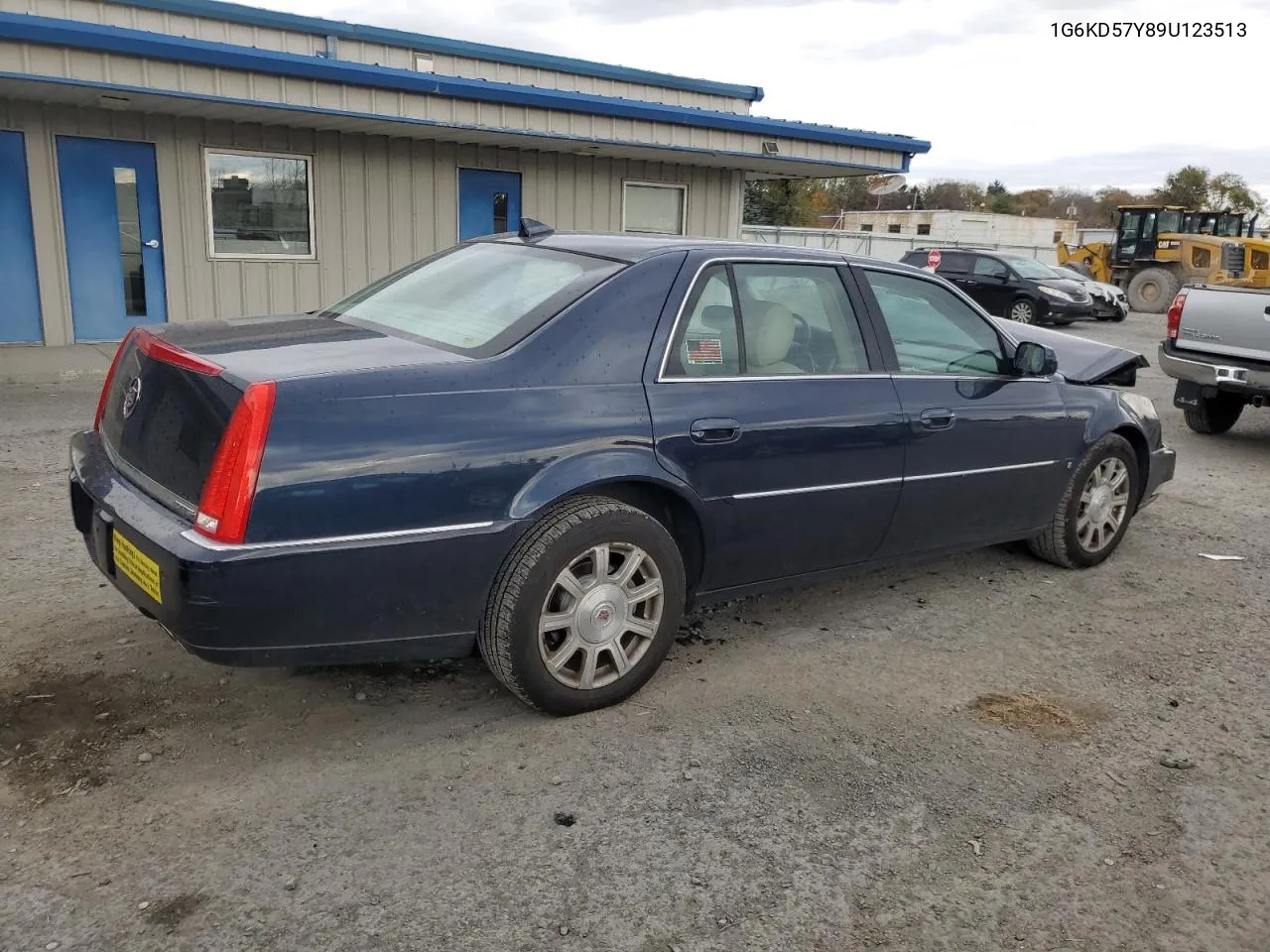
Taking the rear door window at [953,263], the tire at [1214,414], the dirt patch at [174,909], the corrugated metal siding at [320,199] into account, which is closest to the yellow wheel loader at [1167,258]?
the rear door window at [953,263]

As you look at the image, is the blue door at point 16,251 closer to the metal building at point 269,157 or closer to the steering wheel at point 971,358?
the metal building at point 269,157

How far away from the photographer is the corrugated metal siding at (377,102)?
28.5 ft

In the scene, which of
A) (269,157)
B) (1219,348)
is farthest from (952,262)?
(269,157)

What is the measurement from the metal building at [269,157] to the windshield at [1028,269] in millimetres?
7036

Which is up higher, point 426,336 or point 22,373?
point 426,336

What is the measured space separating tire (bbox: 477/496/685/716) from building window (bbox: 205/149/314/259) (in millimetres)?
9300

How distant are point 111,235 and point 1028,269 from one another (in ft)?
54.8

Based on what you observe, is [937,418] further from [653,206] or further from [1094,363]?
[653,206]

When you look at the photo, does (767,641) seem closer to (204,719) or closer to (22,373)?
(204,719)

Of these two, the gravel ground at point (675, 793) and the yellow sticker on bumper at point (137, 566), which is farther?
the yellow sticker on bumper at point (137, 566)

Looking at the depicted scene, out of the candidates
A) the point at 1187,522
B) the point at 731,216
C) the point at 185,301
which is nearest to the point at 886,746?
the point at 1187,522

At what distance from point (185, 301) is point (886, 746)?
988cm

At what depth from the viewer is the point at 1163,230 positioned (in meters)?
26.2

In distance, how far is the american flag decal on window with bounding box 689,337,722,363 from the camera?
3717mm
